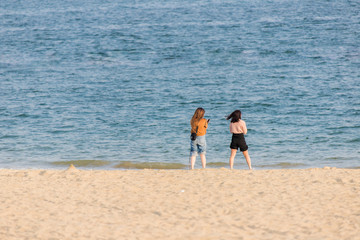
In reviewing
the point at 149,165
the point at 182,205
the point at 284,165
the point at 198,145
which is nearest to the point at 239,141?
the point at 198,145

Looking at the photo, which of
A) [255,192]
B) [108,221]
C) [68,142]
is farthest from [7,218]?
[68,142]

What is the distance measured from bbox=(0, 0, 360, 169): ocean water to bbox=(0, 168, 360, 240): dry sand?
411 centimetres

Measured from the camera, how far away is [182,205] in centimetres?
1189

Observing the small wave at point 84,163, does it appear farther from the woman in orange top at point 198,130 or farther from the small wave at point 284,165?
the small wave at point 284,165

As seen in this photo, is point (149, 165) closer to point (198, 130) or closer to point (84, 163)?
point (84, 163)

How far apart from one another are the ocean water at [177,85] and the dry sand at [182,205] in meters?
4.11

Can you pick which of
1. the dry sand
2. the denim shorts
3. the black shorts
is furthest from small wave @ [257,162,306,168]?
the denim shorts

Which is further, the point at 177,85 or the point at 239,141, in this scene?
the point at 177,85

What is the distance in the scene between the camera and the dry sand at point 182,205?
10.3m

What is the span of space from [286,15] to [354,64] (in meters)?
21.7

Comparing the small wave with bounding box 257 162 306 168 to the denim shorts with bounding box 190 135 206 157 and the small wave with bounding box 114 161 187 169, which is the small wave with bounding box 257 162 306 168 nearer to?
the small wave with bounding box 114 161 187 169

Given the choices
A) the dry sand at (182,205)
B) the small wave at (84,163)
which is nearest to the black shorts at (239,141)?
the dry sand at (182,205)

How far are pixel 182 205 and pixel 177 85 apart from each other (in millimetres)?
21408

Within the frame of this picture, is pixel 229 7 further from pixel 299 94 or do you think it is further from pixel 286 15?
pixel 299 94
